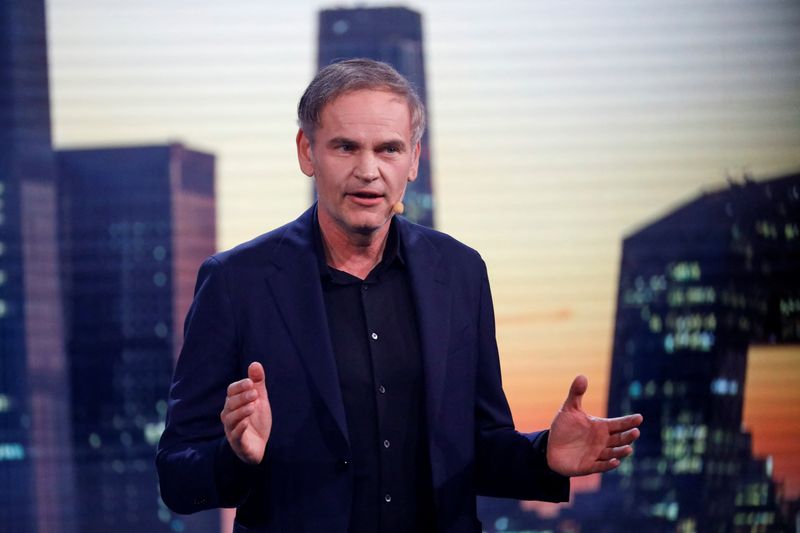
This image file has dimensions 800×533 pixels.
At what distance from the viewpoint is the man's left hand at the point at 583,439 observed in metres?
1.48

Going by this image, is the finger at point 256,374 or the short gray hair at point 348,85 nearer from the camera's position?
the finger at point 256,374

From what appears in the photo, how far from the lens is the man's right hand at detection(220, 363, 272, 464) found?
1344mm

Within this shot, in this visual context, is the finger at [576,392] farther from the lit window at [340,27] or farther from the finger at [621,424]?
the lit window at [340,27]

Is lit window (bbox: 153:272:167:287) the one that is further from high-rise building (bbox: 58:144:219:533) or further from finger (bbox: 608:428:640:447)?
finger (bbox: 608:428:640:447)

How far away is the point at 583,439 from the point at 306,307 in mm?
451

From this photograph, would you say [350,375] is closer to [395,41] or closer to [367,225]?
[367,225]

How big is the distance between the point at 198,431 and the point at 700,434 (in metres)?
3.95

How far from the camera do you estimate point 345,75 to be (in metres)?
1.54

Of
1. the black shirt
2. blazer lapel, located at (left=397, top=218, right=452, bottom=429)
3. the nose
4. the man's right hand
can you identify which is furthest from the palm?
the nose

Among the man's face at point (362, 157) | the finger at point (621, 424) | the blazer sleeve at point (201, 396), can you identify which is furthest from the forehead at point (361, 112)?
the finger at point (621, 424)

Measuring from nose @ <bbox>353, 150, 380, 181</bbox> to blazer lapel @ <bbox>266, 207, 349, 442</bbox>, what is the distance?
151 mm

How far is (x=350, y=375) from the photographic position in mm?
1523

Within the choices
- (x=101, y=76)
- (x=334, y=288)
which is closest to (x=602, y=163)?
(x=101, y=76)

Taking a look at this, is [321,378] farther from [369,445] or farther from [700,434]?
[700,434]
